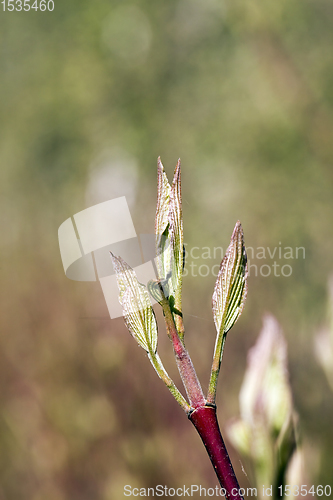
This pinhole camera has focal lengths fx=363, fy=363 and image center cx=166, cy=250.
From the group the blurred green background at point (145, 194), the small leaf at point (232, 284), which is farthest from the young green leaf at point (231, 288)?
the blurred green background at point (145, 194)

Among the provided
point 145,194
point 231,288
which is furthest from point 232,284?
point 145,194

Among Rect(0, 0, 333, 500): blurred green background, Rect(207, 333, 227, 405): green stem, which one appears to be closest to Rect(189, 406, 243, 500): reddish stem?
Rect(207, 333, 227, 405): green stem

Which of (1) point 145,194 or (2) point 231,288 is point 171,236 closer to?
(2) point 231,288

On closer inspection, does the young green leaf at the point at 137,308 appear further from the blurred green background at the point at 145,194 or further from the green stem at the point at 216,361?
the blurred green background at the point at 145,194

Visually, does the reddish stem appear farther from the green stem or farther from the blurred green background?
the blurred green background

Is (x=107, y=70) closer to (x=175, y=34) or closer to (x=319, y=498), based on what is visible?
(x=175, y=34)
